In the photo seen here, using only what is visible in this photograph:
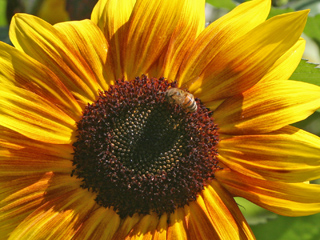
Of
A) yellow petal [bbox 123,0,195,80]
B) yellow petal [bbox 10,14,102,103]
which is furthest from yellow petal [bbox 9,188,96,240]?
yellow petal [bbox 123,0,195,80]

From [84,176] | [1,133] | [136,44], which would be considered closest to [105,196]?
[84,176]

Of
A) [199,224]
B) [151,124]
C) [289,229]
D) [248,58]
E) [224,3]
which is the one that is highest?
[224,3]

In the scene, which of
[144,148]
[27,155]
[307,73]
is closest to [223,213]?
[144,148]

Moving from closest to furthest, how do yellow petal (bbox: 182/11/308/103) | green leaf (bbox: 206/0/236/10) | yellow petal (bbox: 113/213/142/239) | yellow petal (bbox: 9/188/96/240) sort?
1. yellow petal (bbox: 182/11/308/103)
2. yellow petal (bbox: 9/188/96/240)
3. yellow petal (bbox: 113/213/142/239)
4. green leaf (bbox: 206/0/236/10)

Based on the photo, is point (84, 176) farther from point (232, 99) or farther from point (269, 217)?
point (269, 217)

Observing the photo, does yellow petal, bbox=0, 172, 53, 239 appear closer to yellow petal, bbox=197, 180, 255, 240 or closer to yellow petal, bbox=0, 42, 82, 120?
yellow petal, bbox=0, 42, 82, 120

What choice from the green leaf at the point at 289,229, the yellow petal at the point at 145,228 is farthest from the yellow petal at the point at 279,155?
the green leaf at the point at 289,229

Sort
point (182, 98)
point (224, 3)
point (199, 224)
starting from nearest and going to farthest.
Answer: point (182, 98), point (199, 224), point (224, 3)

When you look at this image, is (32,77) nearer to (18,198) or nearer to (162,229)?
(18,198)
